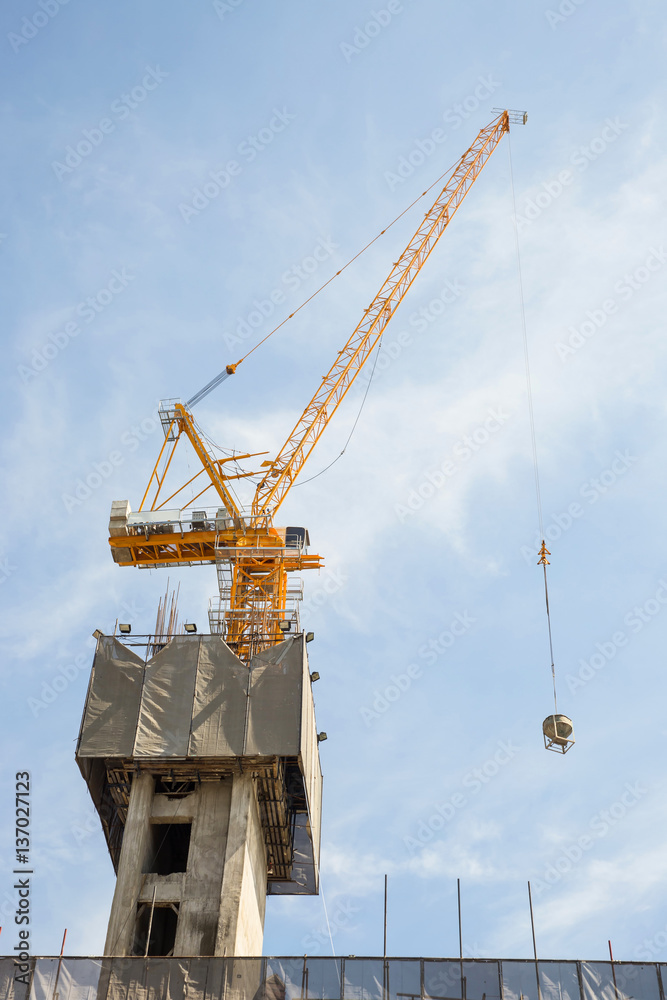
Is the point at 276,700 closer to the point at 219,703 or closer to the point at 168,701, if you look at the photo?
the point at 219,703

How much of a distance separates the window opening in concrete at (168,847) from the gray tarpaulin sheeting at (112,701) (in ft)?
A: 13.9

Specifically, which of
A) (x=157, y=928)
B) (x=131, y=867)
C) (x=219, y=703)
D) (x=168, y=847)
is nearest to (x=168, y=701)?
(x=219, y=703)

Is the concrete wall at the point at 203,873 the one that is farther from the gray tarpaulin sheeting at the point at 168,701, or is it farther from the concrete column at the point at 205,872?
the gray tarpaulin sheeting at the point at 168,701

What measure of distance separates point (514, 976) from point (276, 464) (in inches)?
1521

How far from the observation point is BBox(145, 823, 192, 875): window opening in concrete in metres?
51.6

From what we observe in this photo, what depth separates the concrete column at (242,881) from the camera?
46.6 meters

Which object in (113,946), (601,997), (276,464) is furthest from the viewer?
(276,464)

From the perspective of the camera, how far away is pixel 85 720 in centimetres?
5144

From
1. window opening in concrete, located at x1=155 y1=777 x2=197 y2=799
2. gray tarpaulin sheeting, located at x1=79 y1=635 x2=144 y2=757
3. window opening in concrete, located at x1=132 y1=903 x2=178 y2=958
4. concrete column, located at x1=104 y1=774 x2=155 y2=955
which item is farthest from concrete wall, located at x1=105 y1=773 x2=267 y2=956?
gray tarpaulin sheeting, located at x1=79 y1=635 x2=144 y2=757

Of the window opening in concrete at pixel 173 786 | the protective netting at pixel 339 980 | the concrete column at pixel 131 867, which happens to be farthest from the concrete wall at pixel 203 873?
the protective netting at pixel 339 980

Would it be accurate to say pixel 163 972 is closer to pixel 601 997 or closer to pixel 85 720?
pixel 85 720

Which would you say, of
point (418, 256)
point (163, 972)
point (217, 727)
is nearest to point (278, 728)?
point (217, 727)

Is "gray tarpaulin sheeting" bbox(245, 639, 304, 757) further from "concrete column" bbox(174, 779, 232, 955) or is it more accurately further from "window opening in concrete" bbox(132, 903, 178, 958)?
"window opening in concrete" bbox(132, 903, 178, 958)

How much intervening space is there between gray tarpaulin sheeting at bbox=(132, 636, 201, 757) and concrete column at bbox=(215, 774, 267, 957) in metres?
3.44
